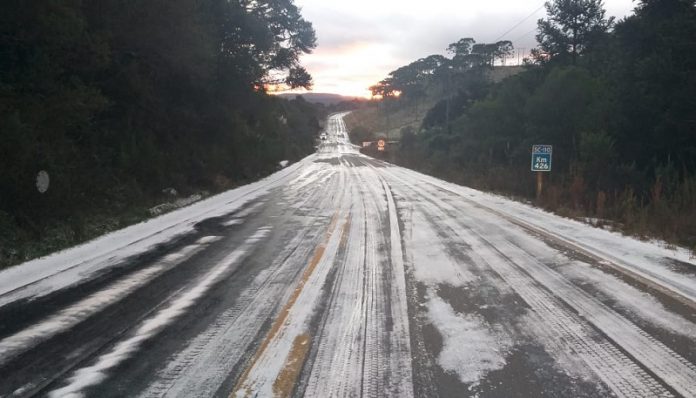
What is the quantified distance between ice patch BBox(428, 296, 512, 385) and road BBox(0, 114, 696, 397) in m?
0.02

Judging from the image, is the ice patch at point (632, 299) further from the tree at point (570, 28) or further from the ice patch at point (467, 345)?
the tree at point (570, 28)

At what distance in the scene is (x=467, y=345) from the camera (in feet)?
12.9

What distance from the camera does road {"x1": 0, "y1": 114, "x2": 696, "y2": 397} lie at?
3.34 metres

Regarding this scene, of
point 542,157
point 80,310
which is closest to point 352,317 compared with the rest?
point 80,310

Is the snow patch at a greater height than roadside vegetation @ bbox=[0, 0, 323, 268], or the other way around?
roadside vegetation @ bbox=[0, 0, 323, 268]

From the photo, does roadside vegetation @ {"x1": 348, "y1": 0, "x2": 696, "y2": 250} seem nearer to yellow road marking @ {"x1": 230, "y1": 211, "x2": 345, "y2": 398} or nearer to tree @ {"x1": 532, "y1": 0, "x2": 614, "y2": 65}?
tree @ {"x1": 532, "y1": 0, "x2": 614, "y2": 65}

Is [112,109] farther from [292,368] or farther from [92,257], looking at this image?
[292,368]

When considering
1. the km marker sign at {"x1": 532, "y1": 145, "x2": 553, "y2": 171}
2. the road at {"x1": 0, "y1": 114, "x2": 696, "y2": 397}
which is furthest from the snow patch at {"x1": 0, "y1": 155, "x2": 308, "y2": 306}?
the km marker sign at {"x1": 532, "y1": 145, "x2": 553, "y2": 171}

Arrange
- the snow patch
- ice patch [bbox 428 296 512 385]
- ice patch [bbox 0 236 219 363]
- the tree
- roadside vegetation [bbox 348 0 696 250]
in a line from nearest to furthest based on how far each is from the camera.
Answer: ice patch [bbox 428 296 512 385]
ice patch [bbox 0 236 219 363]
the snow patch
roadside vegetation [bbox 348 0 696 250]
the tree

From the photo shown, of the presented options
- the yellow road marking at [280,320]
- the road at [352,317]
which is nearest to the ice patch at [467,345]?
the road at [352,317]

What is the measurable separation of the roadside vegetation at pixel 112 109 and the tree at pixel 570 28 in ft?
Result: 75.3

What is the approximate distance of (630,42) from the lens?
2056cm

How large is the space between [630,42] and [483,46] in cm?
6939

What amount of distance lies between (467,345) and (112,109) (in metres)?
13.2
